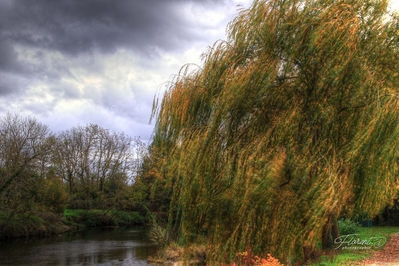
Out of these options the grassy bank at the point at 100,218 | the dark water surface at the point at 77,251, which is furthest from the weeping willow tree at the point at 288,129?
the grassy bank at the point at 100,218

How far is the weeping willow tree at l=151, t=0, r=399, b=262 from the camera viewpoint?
5.64 metres

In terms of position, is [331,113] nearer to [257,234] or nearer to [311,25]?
[311,25]

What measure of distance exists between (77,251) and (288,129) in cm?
1644

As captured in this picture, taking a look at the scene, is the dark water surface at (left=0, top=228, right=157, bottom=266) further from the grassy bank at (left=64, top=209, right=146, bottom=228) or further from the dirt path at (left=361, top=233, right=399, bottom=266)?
the dirt path at (left=361, top=233, right=399, bottom=266)

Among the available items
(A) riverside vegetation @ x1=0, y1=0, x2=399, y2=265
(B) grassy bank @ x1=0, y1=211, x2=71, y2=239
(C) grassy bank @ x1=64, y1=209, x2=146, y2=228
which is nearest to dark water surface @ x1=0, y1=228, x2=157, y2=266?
(B) grassy bank @ x1=0, y1=211, x2=71, y2=239

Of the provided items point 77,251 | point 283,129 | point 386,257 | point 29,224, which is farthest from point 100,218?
point 283,129

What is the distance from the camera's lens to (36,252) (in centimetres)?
1798

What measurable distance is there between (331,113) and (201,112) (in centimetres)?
262

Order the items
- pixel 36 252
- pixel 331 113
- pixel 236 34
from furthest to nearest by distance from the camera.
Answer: pixel 36 252, pixel 236 34, pixel 331 113

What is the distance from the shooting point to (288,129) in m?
6.11

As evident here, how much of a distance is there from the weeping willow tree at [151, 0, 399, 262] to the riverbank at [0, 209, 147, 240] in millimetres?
20495

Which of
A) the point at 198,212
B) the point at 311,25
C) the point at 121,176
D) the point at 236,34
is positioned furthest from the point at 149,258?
the point at 121,176

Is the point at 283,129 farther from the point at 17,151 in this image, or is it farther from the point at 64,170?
the point at 64,170

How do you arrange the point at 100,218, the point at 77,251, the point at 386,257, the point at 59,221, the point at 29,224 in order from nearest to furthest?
the point at 386,257
the point at 77,251
the point at 29,224
the point at 59,221
the point at 100,218
